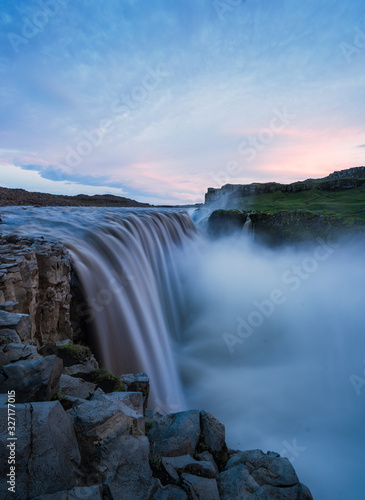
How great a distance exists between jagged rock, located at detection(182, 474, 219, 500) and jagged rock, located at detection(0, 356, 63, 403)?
219 centimetres

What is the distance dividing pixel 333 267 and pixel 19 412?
1971cm

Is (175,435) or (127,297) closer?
(175,435)

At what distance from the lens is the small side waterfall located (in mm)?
9188

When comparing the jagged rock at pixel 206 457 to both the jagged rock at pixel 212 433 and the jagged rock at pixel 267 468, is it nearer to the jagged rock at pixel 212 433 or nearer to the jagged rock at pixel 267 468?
the jagged rock at pixel 212 433

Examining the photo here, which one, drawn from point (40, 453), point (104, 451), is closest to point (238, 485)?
point (104, 451)

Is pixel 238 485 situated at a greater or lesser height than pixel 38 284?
lesser

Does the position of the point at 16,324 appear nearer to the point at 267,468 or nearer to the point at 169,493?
the point at 169,493

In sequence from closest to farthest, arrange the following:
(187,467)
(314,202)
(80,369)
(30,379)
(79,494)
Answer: (79,494) < (30,379) < (187,467) < (80,369) < (314,202)

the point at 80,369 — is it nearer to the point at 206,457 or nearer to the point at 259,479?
the point at 206,457

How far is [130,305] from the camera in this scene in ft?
35.7

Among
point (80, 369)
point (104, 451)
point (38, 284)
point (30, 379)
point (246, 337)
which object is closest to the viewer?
point (104, 451)

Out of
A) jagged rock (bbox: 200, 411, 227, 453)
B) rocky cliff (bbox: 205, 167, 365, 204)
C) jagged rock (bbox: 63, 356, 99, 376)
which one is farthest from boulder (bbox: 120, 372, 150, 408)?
rocky cliff (bbox: 205, 167, 365, 204)

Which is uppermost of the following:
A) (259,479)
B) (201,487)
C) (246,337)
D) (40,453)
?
(40,453)

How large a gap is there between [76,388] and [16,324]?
59.7 inches
